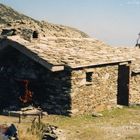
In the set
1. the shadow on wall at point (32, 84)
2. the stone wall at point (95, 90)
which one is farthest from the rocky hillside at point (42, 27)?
the stone wall at point (95, 90)

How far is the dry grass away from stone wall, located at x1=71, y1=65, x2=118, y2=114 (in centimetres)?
50

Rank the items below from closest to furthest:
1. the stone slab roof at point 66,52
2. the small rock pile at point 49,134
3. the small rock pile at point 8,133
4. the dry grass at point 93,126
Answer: the small rock pile at point 8,133 → the small rock pile at point 49,134 → the dry grass at point 93,126 → the stone slab roof at point 66,52

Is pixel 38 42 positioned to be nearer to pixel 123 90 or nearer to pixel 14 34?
pixel 14 34

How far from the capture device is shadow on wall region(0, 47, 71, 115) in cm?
1756

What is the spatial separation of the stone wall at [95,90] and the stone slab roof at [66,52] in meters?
0.43

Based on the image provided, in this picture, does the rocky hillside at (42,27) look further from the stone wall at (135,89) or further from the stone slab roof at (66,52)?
the stone wall at (135,89)

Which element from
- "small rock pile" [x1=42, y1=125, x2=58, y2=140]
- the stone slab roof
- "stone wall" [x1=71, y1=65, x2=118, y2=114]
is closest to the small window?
"stone wall" [x1=71, y1=65, x2=118, y2=114]

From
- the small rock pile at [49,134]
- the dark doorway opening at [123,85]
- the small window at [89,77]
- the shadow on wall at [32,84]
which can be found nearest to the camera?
the small rock pile at [49,134]

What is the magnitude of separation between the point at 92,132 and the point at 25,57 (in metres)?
5.60

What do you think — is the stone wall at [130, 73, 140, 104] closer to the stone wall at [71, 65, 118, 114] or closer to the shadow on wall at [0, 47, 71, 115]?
the stone wall at [71, 65, 118, 114]

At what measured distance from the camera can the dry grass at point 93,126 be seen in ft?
46.1

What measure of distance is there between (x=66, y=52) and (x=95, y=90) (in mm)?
2214

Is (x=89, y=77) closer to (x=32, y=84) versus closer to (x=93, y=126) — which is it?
(x=32, y=84)

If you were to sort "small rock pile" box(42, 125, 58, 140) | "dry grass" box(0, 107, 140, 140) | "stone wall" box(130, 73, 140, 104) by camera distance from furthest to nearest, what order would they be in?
"stone wall" box(130, 73, 140, 104) < "dry grass" box(0, 107, 140, 140) < "small rock pile" box(42, 125, 58, 140)
